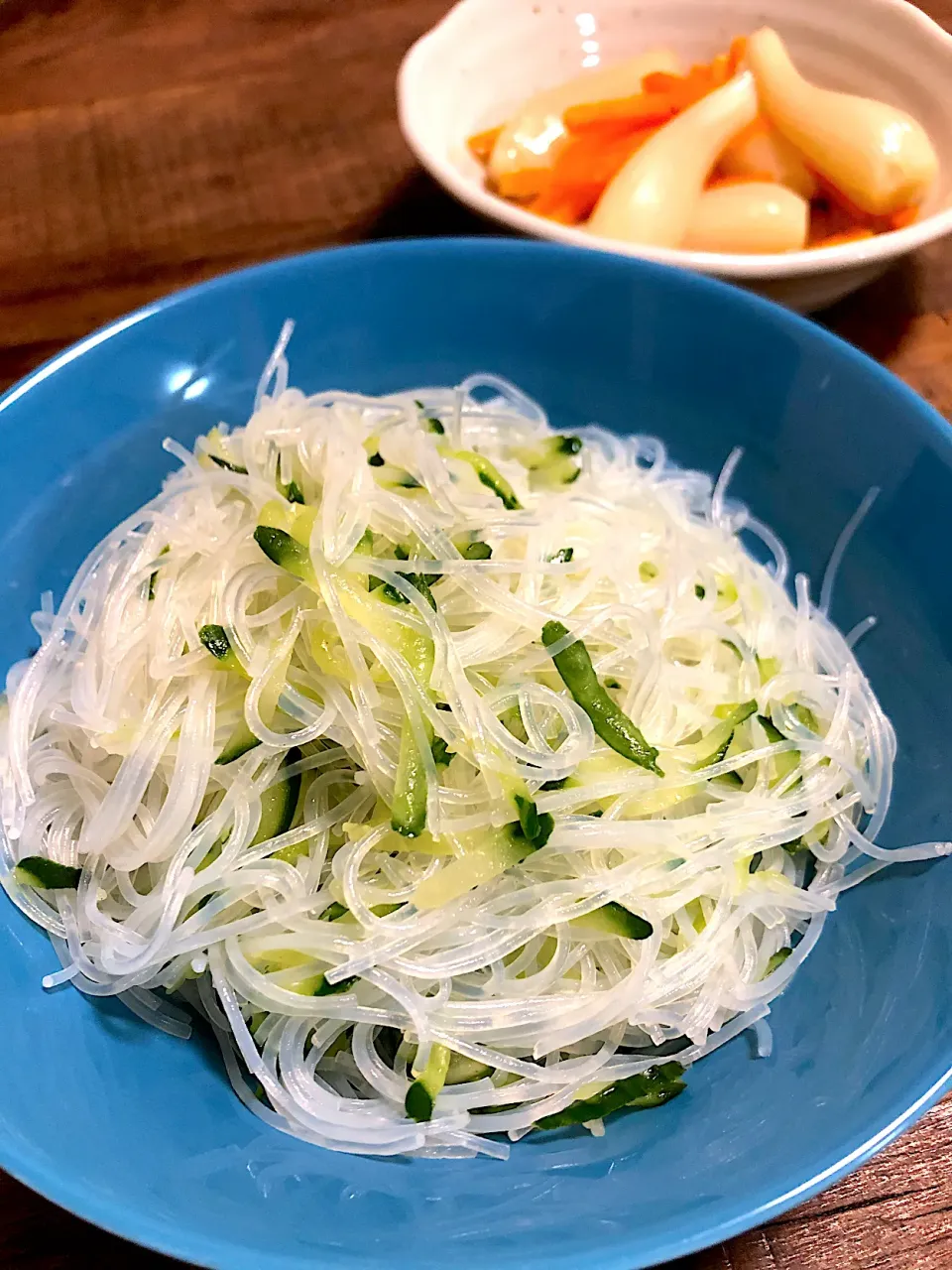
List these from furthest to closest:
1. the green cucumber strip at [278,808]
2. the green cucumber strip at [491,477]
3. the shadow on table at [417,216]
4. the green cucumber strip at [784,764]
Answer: the shadow on table at [417,216], the green cucumber strip at [491,477], the green cucumber strip at [784,764], the green cucumber strip at [278,808]

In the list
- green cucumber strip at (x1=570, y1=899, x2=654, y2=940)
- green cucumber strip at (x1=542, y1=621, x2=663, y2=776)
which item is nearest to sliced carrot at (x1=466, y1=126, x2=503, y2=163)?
green cucumber strip at (x1=542, y1=621, x2=663, y2=776)

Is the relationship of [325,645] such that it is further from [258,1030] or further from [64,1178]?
[64,1178]

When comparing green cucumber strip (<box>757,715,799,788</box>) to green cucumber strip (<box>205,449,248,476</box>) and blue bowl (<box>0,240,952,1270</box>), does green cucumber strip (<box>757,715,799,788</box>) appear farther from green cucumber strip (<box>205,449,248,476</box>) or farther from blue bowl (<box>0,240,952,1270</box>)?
green cucumber strip (<box>205,449,248,476</box>)

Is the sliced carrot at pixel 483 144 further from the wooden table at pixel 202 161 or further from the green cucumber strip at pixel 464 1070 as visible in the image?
the green cucumber strip at pixel 464 1070

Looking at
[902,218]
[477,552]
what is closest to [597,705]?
[477,552]

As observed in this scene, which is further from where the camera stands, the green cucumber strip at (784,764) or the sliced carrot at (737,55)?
the sliced carrot at (737,55)

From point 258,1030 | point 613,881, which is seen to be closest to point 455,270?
point 613,881

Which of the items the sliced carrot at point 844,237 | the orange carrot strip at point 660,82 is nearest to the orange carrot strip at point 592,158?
the orange carrot strip at point 660,82
